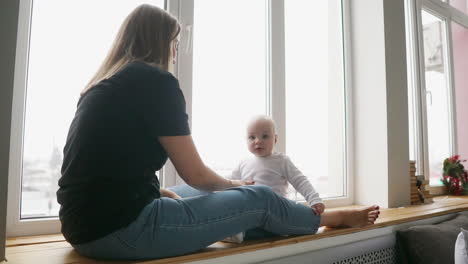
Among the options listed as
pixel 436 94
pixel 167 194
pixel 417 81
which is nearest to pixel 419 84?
pixel 417 81

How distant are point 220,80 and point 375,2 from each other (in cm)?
129

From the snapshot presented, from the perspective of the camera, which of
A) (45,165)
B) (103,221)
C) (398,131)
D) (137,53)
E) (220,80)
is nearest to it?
(103,221)

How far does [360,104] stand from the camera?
2.63 m

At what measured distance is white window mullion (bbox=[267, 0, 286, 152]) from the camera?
219 centimetres

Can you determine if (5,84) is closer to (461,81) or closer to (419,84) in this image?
(419,84)

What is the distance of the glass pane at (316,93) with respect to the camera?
92.4 inches

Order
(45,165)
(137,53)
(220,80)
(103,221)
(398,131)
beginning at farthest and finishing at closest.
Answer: (398,131), (220,80), (45,165), (137,53), (103,221)

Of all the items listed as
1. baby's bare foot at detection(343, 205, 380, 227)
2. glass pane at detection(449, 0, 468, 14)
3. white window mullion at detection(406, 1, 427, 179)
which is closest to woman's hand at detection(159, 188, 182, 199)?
baby's bare foot at detection(343, 205, 380, 227)

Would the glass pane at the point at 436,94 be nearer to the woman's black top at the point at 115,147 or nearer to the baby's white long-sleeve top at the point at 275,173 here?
the baby's white long-sleeve top at the point at 275,173

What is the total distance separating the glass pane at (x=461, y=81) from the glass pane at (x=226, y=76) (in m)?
2.72

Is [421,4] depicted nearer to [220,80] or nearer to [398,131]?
[398,131]

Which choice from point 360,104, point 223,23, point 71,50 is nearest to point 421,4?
point 360,104

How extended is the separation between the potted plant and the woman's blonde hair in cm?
308

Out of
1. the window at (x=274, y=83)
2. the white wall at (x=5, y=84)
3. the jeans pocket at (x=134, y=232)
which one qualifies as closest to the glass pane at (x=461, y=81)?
the window at (x=274, y=83)
